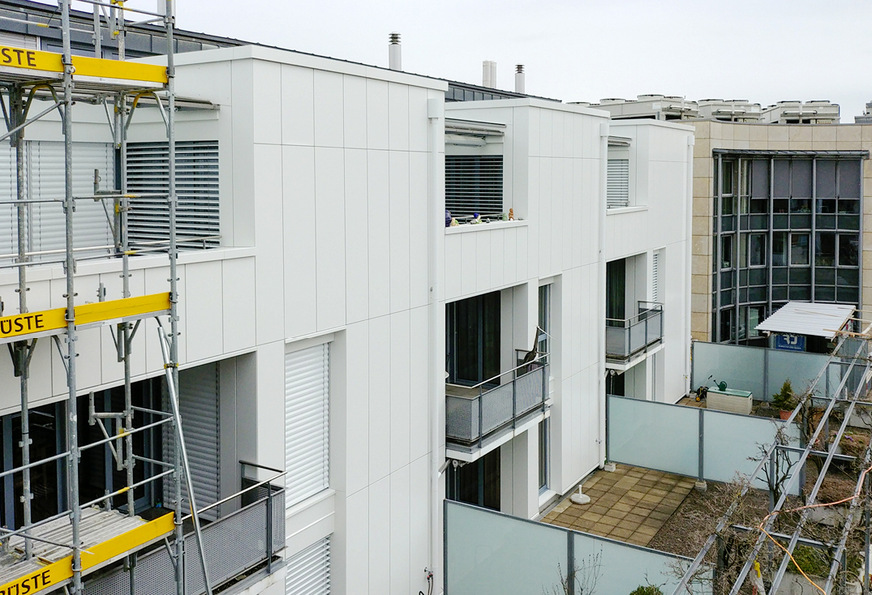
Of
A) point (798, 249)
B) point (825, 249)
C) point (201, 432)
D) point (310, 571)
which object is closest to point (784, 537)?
point (310, 571)

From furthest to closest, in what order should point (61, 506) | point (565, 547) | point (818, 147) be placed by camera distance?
point (818, 147), point (565, 547), point (61, 506)

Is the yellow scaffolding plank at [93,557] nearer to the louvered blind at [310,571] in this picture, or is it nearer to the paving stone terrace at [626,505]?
the louvered blind at [310,571]

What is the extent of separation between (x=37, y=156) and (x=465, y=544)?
25.4 feet

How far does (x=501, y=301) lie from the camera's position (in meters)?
16.1

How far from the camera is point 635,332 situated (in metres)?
20.2

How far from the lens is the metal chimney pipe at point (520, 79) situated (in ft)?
87.0

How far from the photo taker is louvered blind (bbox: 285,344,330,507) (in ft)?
35.2

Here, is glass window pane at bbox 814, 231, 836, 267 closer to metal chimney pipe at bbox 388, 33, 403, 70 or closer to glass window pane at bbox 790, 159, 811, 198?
glass window pane at bbox 790, 159, 811, 198

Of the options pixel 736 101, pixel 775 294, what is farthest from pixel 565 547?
pixel 736 101

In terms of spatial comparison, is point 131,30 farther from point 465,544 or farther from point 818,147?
point 818,147

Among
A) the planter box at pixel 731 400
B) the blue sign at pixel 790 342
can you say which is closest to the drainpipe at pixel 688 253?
the planter box at pixel 731 400

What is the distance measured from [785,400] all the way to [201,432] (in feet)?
54.6

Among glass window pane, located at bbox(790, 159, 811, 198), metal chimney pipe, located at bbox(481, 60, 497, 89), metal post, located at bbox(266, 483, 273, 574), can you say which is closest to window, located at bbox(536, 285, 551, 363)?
metal post, located at bbox(266, 483, 273, 574)

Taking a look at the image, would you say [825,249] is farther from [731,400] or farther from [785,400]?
[731,400]
